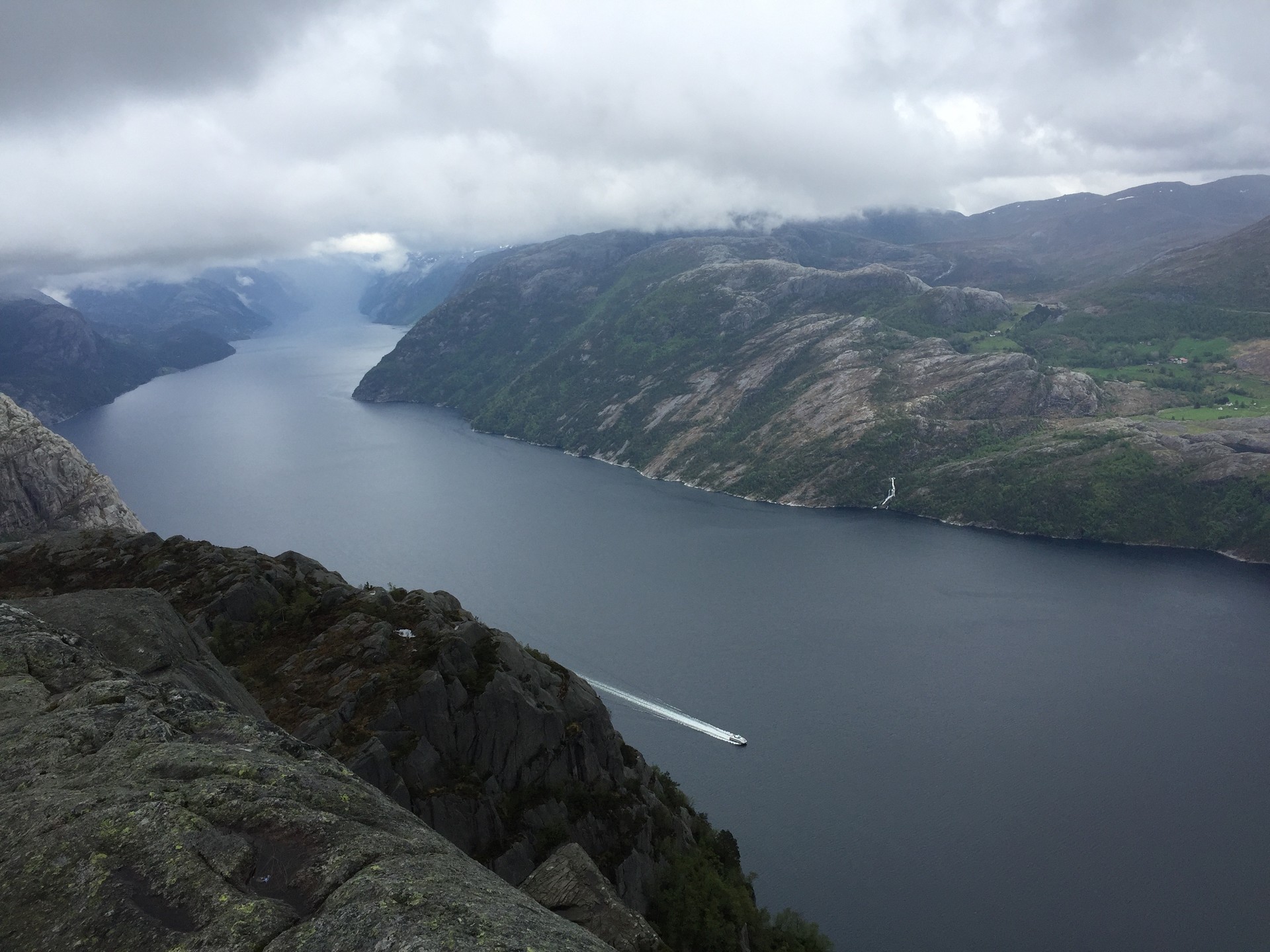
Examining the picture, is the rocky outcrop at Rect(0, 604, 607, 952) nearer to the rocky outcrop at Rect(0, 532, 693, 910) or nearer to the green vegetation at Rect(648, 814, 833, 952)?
the rocky outcrop at Rect(0, 532, 693, 910)

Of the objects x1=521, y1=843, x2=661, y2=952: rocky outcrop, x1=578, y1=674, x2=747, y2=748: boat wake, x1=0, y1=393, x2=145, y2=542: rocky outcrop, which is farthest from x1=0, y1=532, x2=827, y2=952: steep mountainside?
x1=0, y1=393, x2=145, y2=542: rocky outcrop

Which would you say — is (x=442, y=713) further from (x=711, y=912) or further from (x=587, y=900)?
(x=711, y=912)

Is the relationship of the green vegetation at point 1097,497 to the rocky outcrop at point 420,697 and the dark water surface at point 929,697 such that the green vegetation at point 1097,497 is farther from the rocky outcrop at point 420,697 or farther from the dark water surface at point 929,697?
the rocky outcrop at point 420,697

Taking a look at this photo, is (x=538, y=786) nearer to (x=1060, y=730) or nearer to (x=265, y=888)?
(x=265, y=888)

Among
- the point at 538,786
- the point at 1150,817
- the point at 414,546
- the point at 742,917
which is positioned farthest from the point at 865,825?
the point at 414,546

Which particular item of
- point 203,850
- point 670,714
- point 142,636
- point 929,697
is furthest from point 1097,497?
point 203,850
